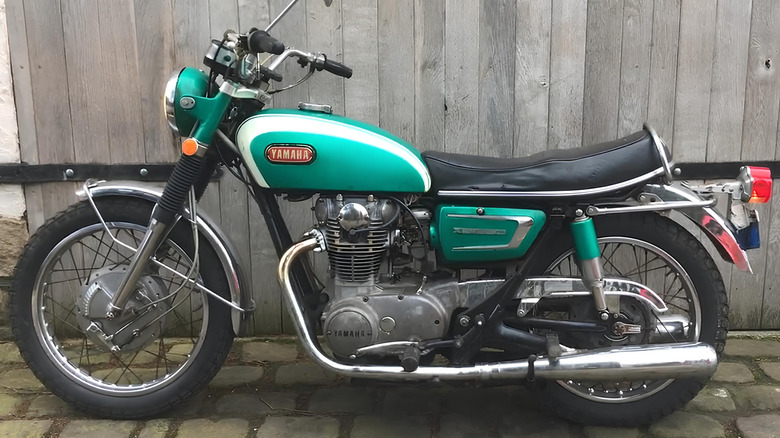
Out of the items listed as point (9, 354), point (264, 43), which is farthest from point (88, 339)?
point (264, 43)

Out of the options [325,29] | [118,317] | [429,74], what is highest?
[325,29]

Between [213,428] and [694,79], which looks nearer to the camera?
[213,428]

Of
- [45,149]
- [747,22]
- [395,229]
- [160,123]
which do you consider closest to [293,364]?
[395,229]

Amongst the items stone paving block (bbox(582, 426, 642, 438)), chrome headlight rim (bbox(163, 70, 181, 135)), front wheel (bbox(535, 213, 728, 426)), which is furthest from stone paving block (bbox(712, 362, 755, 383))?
chrome headlight rim (bbox(163, 70, 181, 135))

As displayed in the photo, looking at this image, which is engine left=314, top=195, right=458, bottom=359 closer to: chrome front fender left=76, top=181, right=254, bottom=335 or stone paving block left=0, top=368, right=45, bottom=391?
chrome front fender left=76, top=181, right=254, bottom=335

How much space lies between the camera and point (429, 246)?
2.71m

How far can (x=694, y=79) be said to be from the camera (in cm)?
348

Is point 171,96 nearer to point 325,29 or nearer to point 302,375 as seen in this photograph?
point 325,29

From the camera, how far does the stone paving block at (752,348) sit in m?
3.51

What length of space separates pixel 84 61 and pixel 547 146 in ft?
7.94

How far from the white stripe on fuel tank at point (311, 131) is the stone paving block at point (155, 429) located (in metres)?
1.13

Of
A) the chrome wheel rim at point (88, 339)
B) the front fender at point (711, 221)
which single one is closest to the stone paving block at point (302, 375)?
the chrome wheel rim at point (88, 339)

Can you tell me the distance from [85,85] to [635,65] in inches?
111

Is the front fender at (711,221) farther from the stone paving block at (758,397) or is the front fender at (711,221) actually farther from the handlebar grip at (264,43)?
the handlebar grip at (264,43)
